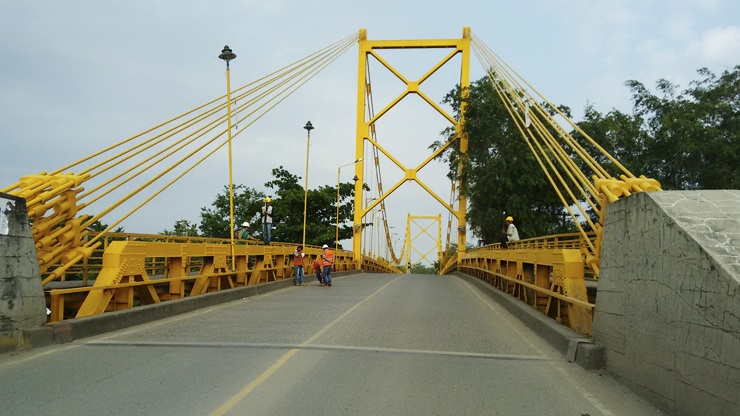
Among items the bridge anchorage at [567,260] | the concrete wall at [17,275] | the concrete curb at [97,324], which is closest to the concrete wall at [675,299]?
the bridge anchorage at [567,260]

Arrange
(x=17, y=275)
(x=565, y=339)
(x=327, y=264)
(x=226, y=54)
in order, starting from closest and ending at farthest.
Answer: (x=17, y=275)
(x=565, y=339)
(x=226, y=54)
(x=327, y=264)

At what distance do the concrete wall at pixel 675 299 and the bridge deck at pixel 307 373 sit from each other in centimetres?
44

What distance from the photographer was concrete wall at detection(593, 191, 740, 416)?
177 inches

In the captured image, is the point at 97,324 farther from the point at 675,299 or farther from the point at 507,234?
the point at 507,234

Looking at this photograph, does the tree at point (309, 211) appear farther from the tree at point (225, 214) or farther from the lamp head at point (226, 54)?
the lamp head at point (226, 54)

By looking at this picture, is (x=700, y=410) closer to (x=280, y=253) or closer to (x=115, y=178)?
(x=115, y=178)

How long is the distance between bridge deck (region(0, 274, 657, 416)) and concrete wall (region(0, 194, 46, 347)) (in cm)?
46

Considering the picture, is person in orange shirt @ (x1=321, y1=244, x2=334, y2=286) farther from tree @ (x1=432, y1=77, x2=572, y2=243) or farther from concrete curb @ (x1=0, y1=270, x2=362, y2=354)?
tree @ (x1=432, y1=77, x2=572, y2=243)

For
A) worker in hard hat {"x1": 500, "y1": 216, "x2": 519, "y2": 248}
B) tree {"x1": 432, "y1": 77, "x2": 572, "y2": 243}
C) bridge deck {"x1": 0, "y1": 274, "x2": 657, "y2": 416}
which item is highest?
tree {"x1": 432, "y1": 77, "x2": 572, "y2": 243}

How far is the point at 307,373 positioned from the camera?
Result: 6.61 m

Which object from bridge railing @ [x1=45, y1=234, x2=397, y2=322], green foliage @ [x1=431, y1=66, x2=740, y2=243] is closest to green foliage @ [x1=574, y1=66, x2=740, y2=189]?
green foliage @ [x1=431, y1=66, x2=740, y2=243]

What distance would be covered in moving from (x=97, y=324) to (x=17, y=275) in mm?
1751

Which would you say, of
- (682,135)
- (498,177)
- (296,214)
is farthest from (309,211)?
(682,135)

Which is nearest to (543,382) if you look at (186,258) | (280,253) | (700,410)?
(700,410)
